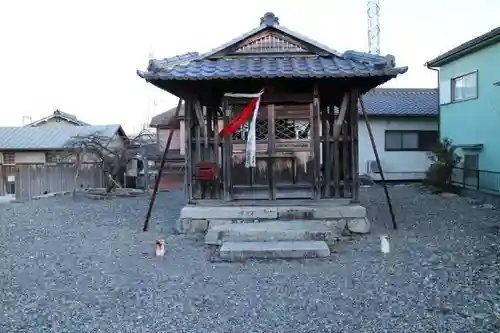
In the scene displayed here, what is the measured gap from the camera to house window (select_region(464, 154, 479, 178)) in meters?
15.0

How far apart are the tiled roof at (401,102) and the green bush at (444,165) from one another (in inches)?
176

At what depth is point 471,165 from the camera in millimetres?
15438

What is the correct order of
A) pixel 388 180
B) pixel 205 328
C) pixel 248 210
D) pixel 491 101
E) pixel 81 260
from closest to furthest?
pixel 205 328 → pixel 81 260 → pixel 248 210 → pixel 491 101 → pixel 388 180

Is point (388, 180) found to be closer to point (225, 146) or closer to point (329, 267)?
point (225, 146)

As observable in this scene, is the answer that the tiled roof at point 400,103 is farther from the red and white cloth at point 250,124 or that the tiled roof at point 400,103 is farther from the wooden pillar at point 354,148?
the red and white cloth at point 250,124

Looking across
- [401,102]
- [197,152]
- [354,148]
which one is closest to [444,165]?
[401,102]

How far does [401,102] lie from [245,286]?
17.9 m

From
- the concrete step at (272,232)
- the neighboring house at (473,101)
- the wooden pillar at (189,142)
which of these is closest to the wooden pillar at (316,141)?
the concrete step at (272,232)

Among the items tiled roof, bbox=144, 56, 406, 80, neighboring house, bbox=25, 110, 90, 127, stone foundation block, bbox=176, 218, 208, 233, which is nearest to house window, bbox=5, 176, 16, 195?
neighboring house, bbox=25, 110, 90, 127

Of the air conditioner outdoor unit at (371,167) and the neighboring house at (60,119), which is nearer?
the air conditioner outdoor unit at (371,167)

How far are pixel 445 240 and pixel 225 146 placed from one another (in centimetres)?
404

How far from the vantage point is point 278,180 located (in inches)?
386

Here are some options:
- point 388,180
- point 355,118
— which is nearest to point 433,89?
point 388,180

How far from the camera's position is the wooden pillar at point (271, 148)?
8930mm
